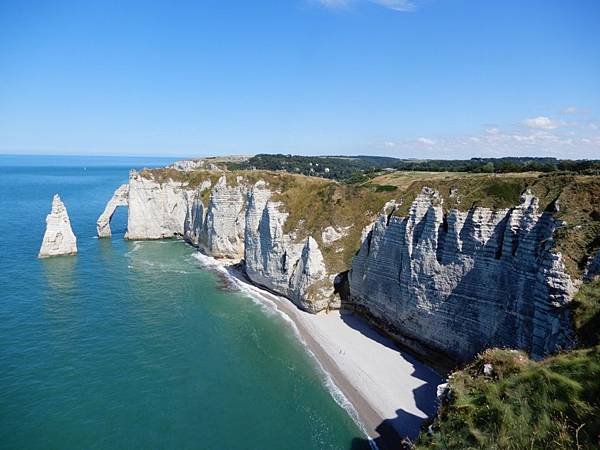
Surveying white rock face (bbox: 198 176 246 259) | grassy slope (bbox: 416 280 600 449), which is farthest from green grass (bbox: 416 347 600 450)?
white rock face (bbox: 198 176 246 259)

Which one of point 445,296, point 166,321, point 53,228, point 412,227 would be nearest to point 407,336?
point 445,296

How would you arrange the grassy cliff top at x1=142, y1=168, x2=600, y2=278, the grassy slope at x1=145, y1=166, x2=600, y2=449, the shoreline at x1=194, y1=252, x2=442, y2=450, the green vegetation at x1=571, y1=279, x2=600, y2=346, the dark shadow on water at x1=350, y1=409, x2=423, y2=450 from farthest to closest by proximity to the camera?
the shoreline at x1=194, y1=252, x2=442, y2=450
the dark shadow on water at x1=350, y1=409, x2=423, y2=450
the grassy cliff top at x1=142, y1=168, x2=600, y2=278
the green vegetation at x1=571, y1=279, x2=600, y2=346
the grassy slope at x1=145, y1=166, x2=600, y2=449

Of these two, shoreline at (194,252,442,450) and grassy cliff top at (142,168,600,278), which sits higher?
grassy cliff top at (142,168,600,278)

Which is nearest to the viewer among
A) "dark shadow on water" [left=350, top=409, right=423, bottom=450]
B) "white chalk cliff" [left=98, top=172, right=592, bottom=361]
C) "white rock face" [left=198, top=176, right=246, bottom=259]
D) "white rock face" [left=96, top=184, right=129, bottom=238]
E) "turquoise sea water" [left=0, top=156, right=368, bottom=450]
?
"dark shadow on water" [left=350, top=409, right=423, bottom=450]

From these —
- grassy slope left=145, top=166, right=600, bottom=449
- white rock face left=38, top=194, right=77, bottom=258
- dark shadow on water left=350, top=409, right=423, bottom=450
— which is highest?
grassy slope left=145, top=166, right=600, bottom=449

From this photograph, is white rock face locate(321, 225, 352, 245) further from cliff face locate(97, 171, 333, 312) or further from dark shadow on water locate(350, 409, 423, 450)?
dark shadow on water locate(350, 409, 423, 450)

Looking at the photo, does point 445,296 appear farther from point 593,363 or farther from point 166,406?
point 166,406

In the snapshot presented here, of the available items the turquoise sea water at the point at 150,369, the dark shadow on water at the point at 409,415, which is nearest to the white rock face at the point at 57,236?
the turquoise sea water at the point at 150,369
